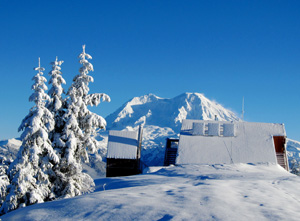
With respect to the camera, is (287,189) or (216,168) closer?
(287,189)

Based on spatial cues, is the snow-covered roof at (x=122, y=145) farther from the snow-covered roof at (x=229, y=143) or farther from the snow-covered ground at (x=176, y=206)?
the snow-covered ground at (x=176, y=206)

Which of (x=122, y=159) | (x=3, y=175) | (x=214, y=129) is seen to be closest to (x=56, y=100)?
(x=3, y=175)

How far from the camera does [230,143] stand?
33.4 m

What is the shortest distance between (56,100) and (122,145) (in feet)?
59.8

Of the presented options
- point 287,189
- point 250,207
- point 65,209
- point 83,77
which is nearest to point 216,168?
point 287,189

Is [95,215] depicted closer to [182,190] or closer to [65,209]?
[65,209]

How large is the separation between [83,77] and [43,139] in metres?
5.11

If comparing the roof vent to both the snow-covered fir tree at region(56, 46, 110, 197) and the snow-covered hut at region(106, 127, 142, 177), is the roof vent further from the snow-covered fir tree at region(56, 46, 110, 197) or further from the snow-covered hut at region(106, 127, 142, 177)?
the snow-covered fir tree at region(56, 46, 110, 197)

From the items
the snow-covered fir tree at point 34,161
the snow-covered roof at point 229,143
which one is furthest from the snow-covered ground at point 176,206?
the snow-covered roof at point 229,143

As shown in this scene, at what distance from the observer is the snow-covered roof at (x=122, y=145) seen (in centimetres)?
3650

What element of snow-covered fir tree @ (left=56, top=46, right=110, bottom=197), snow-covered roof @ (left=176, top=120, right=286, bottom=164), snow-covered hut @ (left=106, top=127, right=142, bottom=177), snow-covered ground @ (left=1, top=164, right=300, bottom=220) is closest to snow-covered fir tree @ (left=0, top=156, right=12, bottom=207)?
snow-covered fir tree @ (left=56, top=46, right=110, bottom=197)

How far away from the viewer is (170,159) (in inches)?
1500

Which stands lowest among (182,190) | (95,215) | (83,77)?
(95,215)

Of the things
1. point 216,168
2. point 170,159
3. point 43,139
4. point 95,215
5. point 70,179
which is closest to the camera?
point 95,215
